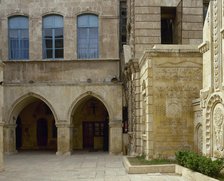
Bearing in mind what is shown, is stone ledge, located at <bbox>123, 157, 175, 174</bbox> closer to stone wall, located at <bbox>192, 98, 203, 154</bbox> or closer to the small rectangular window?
stone wall, located at <bbox>192, 98, 203, 154</bbox>

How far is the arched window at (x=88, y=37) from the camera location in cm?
2302

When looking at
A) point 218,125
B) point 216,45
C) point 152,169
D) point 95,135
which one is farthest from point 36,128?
point 216,45

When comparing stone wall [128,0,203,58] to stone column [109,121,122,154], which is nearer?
stone wall [128,0,203,58]

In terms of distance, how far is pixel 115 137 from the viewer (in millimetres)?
21812

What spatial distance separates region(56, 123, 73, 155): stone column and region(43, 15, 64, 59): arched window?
4146mm

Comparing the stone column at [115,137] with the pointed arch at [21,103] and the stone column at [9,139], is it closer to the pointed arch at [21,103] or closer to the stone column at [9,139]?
the pointed arch at [21,103]

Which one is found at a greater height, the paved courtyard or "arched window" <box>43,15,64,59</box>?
"arched window" <box>43,15,64,59</box>

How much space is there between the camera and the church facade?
1461 centimetres

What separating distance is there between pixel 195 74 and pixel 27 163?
27.9 feet

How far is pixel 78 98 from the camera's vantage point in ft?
72.4

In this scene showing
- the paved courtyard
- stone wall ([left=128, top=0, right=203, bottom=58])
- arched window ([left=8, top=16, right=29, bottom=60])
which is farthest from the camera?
arched window ([left=8, top=16, right=29, bottom=60])

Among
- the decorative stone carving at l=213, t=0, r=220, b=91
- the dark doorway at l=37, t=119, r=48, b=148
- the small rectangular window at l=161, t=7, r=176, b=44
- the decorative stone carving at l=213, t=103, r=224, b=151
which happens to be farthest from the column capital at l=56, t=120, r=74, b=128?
the decorative stone carving at l=213, t=0, r=220, b=91

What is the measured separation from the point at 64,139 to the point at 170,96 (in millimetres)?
9052

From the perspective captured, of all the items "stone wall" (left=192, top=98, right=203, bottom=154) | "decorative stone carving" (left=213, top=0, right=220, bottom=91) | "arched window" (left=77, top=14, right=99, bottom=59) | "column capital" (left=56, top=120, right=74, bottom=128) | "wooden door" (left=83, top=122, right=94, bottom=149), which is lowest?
"wooden door" (left=83, top=122, right=94, bottom=149)
